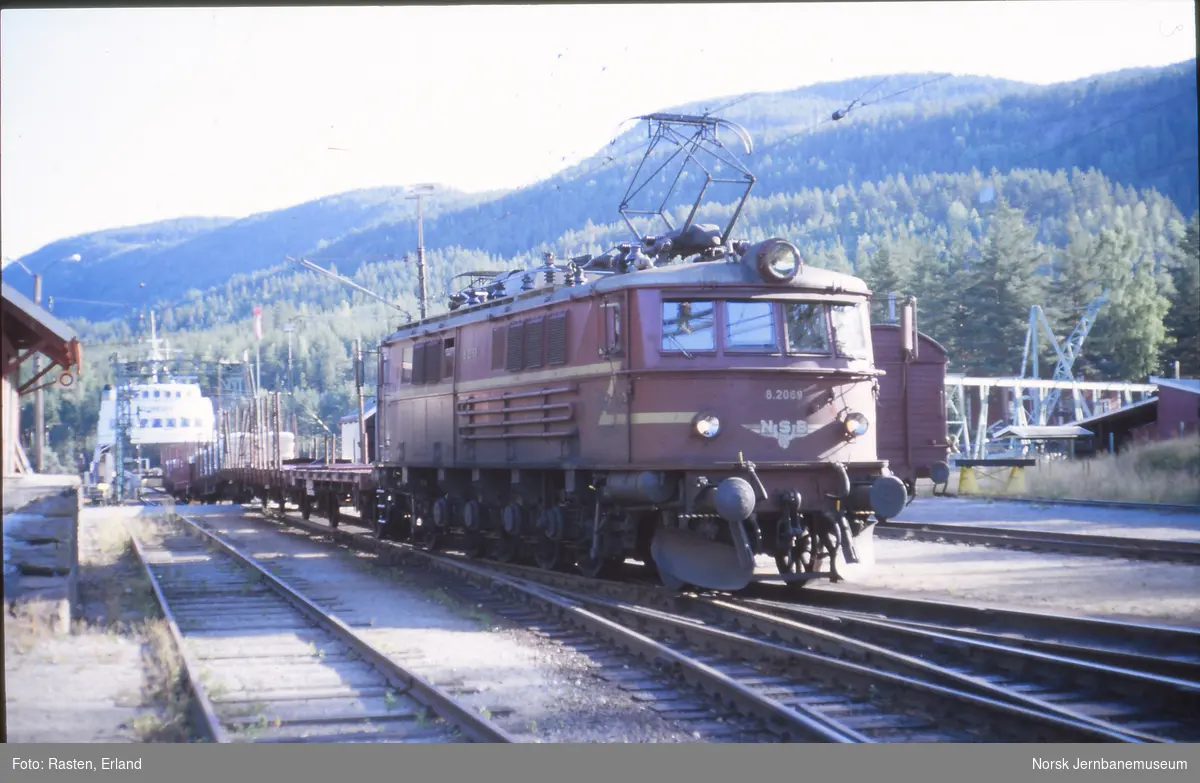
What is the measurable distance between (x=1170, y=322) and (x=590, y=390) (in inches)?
678

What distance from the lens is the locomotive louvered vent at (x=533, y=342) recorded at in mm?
13242

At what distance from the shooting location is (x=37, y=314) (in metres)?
11.3

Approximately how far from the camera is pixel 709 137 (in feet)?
44.9

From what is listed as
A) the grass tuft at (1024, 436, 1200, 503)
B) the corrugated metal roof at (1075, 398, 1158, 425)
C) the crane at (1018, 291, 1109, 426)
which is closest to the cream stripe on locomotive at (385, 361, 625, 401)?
the grass tuft at (1024, 436, 1200, 503)

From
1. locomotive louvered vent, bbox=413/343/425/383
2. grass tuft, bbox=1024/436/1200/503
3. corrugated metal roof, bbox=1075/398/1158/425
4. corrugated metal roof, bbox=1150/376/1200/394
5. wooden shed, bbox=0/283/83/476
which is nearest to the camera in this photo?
wooden shed, bbox=0/283/83/476

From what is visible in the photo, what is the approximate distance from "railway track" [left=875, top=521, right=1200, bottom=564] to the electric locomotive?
5032 millimetres

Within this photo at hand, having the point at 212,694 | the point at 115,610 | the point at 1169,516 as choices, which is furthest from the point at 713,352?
the point at 1169,516

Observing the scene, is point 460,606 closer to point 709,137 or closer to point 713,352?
point 713,352

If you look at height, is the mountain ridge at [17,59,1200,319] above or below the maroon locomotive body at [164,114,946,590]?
above

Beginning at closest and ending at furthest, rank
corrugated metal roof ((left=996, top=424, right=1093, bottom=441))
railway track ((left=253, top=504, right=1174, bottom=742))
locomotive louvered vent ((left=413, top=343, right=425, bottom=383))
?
1. railway track ((left=253, top=504, right=1174, bottom=742))
2. locomotive louvered vent ((left=413, top=343, right=425, bottom=383))
3. corrugated metal roof ((left=996, top=424, right=1093, bottom=441))

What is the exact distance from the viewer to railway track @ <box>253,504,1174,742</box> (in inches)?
257

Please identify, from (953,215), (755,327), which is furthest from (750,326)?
(953,215)

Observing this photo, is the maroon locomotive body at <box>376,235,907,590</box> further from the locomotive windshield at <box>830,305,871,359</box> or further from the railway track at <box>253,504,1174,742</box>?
the railway track at <box>253,504,1174,742</box>

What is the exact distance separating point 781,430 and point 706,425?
0.80 m
